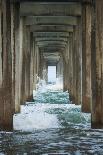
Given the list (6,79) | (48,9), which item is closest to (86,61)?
(48,9)

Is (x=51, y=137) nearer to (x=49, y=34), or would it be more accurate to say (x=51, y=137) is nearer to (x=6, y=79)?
(x=6, y=79)

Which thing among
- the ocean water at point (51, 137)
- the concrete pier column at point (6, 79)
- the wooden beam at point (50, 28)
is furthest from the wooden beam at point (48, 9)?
the concrete pier column at point (6, 79)

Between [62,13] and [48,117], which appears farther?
[62,13]

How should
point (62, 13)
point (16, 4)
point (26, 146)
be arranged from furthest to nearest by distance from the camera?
point (62, 13), point (16, 4), point (26, 146)

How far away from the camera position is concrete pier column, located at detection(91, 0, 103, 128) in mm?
10023

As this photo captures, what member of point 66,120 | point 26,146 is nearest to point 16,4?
point 66,120

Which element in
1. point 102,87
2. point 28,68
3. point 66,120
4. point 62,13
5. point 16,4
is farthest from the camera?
point 28,68

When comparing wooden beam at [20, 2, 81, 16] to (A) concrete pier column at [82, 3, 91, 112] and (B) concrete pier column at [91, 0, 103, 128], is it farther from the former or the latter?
(B) concrete pier column at [91, 0, 103, 128]

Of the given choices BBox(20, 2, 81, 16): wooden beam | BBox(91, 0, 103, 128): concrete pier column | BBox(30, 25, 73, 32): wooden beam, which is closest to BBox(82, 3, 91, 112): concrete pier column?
BBox(20, 2, 81, 16): wooden beam

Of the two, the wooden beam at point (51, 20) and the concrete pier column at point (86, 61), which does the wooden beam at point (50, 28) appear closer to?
the wooden beam at point (51, 20)

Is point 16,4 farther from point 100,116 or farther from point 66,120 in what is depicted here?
point 100,116

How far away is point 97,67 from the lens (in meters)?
10.0

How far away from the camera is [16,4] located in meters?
14.0

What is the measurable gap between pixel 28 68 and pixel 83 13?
5810mm
